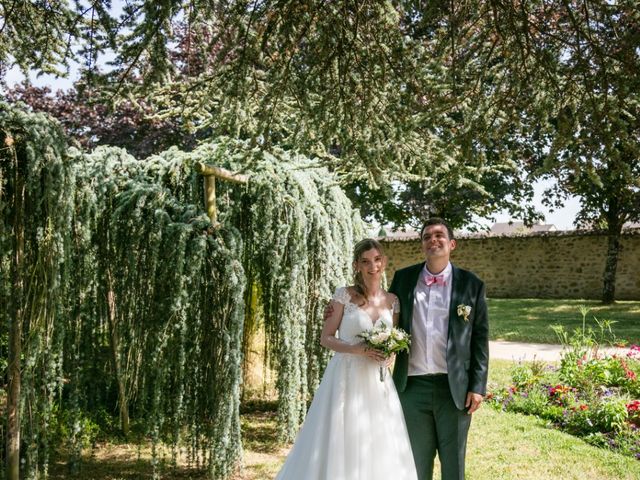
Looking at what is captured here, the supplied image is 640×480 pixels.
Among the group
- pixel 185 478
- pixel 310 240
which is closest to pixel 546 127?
pixel 310 240

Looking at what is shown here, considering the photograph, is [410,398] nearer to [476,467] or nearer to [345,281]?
[476,467]

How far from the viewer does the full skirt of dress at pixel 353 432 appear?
12.7 ft

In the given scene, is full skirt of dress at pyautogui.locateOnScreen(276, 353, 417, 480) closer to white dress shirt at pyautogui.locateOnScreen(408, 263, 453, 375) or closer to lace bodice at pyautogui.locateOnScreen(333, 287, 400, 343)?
lace bodice at pyautogui.locateOnScreen(333, 287, 400, 343)

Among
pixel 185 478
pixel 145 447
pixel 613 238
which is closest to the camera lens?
pixel 185 478

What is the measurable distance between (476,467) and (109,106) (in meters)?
4.19

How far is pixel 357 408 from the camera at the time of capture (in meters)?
3.99

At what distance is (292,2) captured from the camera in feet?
13.0

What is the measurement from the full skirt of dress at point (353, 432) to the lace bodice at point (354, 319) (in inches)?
6.7

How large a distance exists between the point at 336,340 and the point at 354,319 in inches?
7.3

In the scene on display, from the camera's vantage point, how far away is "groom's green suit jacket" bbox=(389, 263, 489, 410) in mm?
3594

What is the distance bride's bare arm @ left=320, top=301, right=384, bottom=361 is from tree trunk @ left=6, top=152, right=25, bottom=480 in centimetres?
197

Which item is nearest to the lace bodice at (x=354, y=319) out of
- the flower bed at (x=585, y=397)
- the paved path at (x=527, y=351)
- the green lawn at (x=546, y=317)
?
the flower bed at (x=585, y=397)

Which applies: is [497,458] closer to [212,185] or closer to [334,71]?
[212,185]

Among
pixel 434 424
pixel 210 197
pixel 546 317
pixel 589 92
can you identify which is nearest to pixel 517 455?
pixel 434 424
